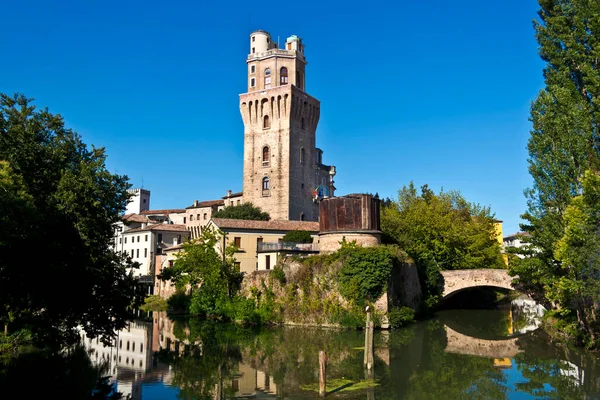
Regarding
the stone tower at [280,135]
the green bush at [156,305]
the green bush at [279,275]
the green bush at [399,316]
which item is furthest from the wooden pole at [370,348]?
the stone tower at [280,135]

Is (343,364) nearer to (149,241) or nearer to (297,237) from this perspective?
(297,237)

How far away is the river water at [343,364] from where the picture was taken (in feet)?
53.7

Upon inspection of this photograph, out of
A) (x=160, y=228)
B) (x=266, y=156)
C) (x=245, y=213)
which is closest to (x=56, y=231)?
(x=245, y=213)

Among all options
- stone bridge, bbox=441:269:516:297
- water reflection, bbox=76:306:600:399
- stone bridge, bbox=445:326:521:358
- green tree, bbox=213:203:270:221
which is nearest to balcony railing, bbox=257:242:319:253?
water reflection, bbox=76:306:600:399

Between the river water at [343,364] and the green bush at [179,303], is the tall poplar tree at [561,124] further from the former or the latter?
the green bush at [179,303]

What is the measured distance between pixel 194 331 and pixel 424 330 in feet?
42.3

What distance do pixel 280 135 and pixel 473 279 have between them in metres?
31.3

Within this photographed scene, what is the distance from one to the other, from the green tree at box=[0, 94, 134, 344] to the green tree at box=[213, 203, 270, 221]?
35977mm

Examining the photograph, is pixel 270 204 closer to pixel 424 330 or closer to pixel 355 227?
pixel 355 227

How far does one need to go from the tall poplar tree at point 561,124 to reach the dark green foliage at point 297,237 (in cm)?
2021

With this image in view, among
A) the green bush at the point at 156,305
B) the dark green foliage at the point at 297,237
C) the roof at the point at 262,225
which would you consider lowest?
the green bush at the point at 156,305

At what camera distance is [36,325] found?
20406mm

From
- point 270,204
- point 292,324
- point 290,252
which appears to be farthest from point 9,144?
point 270,204

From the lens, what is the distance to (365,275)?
95.3 ft
